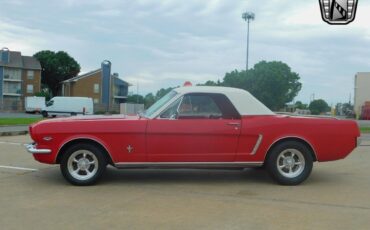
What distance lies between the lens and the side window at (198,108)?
24.7 ft

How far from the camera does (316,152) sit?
773 cm

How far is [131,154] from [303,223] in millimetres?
3075

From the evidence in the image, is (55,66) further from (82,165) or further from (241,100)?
(241,100)

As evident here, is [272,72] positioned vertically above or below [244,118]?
above

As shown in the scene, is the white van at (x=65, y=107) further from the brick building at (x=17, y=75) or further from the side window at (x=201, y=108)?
the side window at (x=201, y=108)

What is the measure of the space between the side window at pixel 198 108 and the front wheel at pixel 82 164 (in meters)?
1.45

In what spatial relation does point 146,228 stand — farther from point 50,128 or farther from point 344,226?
point 50,128

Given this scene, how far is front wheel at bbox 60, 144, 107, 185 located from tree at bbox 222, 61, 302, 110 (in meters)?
58.8

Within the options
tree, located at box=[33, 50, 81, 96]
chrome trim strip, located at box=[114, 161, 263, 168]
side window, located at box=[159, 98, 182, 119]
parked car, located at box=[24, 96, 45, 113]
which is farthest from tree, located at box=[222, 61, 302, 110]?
side window, located at box=[159, 98, 182, 119]

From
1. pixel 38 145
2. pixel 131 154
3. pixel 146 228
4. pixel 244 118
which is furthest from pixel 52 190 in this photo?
pixel 244 118

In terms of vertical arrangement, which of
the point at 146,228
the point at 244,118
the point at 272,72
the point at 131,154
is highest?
the point at 272,72

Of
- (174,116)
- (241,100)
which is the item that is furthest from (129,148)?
(241,100)

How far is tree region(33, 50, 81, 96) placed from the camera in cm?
9294

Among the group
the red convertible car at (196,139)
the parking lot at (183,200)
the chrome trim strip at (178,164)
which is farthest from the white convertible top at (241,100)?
the parking lot at (183,200)
